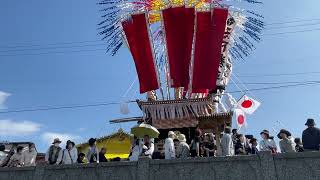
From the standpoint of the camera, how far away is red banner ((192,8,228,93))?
66.5 feet

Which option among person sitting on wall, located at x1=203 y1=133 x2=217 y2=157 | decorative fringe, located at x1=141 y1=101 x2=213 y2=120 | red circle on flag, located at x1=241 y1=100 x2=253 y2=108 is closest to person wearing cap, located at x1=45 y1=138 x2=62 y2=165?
person sitting on wall, located at x1=203 y1=133 x2=217 y2=157

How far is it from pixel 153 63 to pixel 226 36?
4.20 meters

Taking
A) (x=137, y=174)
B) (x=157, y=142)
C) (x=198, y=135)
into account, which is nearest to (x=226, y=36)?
(x=157, y=142)

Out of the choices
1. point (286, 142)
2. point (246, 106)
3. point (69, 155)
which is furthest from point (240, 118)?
point (69, 155)

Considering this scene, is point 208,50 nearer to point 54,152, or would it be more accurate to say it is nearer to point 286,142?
point 286,142

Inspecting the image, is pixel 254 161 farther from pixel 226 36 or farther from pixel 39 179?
pixel 226 36

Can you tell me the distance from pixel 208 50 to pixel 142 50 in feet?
11.0

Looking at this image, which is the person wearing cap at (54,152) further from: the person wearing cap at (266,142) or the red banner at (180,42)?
the red banner at (180,42)

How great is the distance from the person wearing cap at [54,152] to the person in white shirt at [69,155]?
0.65 feet

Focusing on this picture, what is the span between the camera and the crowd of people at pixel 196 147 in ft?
39.7

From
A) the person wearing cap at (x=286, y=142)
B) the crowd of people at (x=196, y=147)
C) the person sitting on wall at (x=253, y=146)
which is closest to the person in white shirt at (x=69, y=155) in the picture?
the crowd of people at (x=196, y=147)

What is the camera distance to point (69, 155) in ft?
43.5

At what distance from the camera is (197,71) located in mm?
20359

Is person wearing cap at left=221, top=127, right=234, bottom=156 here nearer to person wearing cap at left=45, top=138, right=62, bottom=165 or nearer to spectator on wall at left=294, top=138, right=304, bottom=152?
spectator on wall at left=294, top=138, right=304, bottom=152
